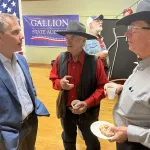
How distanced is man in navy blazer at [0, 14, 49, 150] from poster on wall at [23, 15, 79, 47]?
15.3 ft

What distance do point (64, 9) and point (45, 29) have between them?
860 millimetres

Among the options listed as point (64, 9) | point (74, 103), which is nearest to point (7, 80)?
point (74, 103)

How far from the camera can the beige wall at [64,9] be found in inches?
225

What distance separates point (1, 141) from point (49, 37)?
5.26 metres

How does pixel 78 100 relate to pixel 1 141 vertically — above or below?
above

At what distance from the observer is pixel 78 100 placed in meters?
1.91

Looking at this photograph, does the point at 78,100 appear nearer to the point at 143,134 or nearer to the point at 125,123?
the point at 125,123

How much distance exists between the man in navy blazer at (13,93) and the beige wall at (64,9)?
447 centimetres

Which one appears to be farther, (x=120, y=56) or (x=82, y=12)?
(x=82, y=12)

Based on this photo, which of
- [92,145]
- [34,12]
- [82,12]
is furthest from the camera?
[34,12]

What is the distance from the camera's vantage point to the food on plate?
1311 millimetres

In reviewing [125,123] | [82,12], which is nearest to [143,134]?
[125,123]

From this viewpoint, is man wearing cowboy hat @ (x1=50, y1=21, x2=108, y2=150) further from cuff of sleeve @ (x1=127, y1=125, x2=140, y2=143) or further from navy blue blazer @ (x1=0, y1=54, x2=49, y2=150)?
cuff of sleeve @ (x1=127, y1=125, x2=140, y2=143)

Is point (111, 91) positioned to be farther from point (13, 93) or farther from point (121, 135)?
point (13, 93)
